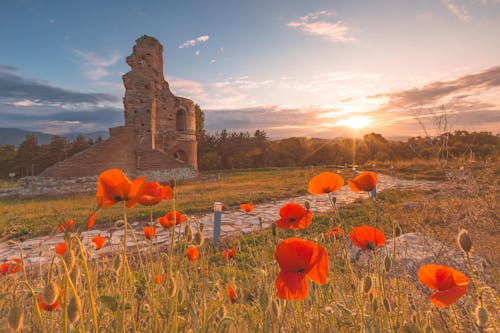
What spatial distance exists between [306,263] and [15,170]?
32.7 metres

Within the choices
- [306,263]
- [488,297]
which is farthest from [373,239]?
[488,297]

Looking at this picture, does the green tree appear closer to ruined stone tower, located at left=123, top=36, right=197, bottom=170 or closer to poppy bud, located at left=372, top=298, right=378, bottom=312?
ruined stone tower, located at left=123, top=36, right=197, bottom=170

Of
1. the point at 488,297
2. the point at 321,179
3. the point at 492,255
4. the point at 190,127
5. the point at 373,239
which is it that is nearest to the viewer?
the point at 373,239

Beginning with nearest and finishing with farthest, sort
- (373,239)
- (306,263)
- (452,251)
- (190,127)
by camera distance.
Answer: (306,263) → (373,239) → (452,251) → (190,127)

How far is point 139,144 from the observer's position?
604 inches

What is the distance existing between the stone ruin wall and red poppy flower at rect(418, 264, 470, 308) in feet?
48.9

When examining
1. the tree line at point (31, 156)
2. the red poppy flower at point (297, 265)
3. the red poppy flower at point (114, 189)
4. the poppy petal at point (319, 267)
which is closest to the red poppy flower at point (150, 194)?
the red poppy flower at point (114, 189)

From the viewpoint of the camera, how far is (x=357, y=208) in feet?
22.8

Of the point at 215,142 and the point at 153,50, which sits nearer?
the point at 153,50

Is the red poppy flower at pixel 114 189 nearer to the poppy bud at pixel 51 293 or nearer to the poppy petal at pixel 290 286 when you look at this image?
the poppy bud at pixel 51 293

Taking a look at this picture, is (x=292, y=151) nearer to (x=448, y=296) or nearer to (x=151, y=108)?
(x=151, y=108)

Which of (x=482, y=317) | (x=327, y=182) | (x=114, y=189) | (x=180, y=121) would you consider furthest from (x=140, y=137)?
(x=482, y=317)

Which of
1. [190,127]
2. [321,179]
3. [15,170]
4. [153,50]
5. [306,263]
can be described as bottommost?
[15,170]

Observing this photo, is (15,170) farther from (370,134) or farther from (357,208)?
(370,134)
